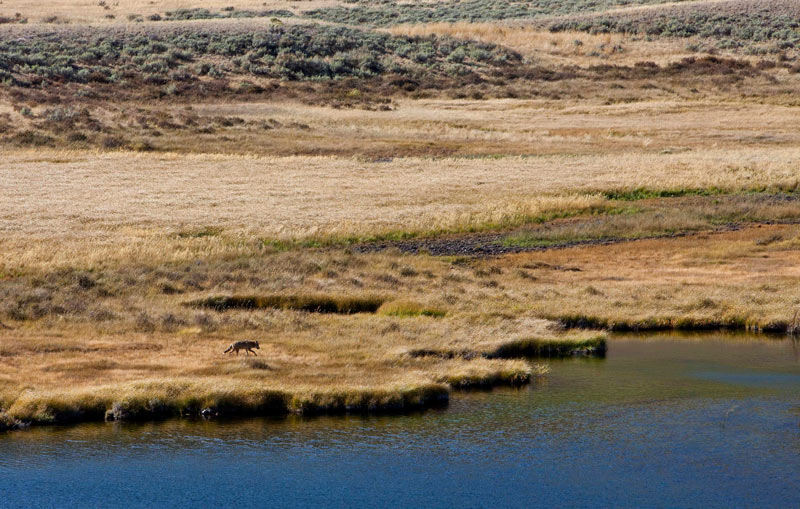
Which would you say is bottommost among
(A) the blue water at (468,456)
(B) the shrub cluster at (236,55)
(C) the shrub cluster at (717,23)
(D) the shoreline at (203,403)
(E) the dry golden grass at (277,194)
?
(A) the blue water at (468,456)

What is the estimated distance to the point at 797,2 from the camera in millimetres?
118125

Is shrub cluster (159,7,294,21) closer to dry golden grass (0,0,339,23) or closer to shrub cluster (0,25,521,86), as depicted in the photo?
dry golden grass (0,0,339,23)

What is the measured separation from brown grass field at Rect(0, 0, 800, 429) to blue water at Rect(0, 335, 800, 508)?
111cm

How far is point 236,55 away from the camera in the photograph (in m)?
101

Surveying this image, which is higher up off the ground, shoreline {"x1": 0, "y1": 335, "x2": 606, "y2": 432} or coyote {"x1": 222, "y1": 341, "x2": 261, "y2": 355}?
coyote {"x1": 222, "y1": 341, "x2": 261, "y2": 355}

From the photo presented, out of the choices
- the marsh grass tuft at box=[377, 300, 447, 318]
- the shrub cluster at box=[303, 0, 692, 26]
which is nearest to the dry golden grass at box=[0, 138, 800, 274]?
the marsh grass tuft at box=[377, 300, 447, 318]

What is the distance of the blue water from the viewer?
18.9 metres

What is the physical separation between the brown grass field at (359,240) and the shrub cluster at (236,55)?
602cm

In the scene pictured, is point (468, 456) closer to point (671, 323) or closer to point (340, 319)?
point (340, 319)

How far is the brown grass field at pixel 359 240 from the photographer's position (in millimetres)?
25609

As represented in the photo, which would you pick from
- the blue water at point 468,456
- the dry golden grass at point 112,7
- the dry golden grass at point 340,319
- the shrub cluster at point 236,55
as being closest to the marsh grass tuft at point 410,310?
the dry golden grass at point 340,319

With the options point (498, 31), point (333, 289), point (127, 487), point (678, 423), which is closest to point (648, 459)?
point (678, 423)

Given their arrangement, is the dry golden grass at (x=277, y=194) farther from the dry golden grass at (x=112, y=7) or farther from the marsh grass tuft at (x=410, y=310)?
the dry golden grass at (x=112, y=7)

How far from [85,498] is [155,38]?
91509 millimetres
